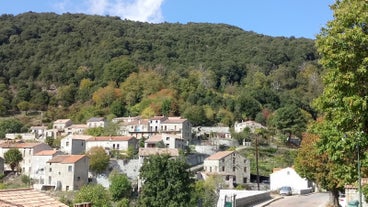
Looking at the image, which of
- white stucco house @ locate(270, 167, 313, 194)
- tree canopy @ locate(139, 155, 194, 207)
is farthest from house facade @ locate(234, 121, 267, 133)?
tree canopy @ locate(139, 155, 194, 207)

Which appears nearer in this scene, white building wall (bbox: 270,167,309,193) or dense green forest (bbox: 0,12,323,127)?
white building wall (bbox: 270,167,309,193)

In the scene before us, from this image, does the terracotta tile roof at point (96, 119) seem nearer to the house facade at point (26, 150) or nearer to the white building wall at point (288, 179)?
the house facade at point (26, 150)

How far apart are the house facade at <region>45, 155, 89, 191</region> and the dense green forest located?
3148 centimetres

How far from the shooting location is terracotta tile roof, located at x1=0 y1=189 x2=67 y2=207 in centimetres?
854

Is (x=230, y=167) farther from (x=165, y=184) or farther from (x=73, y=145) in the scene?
(x=73, y=145)

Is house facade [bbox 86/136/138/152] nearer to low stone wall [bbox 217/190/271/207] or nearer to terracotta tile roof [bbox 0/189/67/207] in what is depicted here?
low stone wall [bbox 217/190/271/207]

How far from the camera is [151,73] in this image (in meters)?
124

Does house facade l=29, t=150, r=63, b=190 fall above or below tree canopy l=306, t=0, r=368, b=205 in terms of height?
below

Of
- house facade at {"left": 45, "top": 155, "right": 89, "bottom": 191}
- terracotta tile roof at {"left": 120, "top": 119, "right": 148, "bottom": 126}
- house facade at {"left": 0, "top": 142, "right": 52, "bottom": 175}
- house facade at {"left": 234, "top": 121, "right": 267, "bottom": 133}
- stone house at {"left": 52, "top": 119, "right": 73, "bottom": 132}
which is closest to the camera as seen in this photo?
house facade at {"left": 45, "top": 155, "right": 89, "bottom": 191}

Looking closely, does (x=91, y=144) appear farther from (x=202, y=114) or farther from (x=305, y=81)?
(x=305, y=81)

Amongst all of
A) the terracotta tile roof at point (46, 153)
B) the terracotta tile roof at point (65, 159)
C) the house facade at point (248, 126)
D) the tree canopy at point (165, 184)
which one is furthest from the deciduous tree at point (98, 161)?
the house facade at point (248, 126)

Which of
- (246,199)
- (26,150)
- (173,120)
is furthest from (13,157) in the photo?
(246,199)

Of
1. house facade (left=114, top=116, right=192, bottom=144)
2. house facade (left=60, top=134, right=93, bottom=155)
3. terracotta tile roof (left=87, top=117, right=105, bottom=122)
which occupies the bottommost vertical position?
house facade (left=60, top=134, right=93, bottom=155)

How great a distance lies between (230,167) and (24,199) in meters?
59.8
